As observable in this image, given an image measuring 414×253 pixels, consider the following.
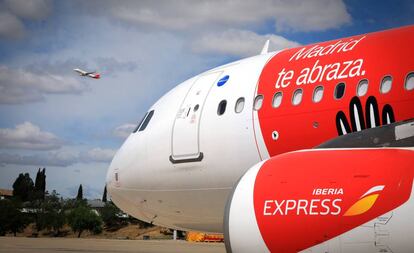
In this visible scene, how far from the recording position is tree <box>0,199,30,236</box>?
62.3m

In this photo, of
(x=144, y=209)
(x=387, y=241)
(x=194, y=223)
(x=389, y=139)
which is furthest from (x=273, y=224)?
(x=144, y=209)

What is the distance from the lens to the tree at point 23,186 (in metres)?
94.1

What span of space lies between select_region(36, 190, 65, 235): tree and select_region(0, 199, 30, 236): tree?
3.61m

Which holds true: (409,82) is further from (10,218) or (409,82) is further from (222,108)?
(10,218)

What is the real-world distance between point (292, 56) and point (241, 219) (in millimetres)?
4106

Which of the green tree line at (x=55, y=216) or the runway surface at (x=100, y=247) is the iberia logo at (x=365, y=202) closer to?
the runway surface at (x=100, y=247)

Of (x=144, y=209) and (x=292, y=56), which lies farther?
(x=144, y=209)

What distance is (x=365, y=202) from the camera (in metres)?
4.64

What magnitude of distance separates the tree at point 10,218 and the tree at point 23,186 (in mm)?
29057

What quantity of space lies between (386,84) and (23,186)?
94.4m

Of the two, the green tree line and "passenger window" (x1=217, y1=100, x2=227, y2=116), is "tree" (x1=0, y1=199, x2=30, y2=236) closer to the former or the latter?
the green tree line

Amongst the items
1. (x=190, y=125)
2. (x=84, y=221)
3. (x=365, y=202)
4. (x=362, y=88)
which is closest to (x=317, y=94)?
(x=362, y=88)

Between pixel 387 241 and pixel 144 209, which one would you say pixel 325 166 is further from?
pixel 144 209

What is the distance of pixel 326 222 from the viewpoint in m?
4.77
